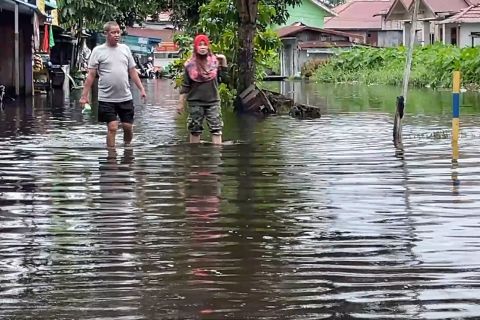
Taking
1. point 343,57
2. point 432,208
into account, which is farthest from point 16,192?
point 343,57

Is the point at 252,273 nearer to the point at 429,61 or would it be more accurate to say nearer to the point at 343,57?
the point at 429,61

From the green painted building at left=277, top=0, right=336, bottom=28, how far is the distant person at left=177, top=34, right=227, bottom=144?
220ft

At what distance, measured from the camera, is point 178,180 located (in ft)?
30.6

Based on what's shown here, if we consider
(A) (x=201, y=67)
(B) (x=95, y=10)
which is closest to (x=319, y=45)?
(B) (x=95, y=10)

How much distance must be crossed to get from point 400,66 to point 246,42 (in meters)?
26.5

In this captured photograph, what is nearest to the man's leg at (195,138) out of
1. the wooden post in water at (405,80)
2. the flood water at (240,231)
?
the flood water at (240,231)

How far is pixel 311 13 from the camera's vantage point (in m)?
81.5

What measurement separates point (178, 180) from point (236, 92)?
43.9 feet

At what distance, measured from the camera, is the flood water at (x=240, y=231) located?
16.3 feet

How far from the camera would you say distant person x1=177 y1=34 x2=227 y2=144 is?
12008 millimetres

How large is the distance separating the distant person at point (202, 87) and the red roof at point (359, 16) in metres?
65.5

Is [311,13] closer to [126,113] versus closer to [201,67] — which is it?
[201,67]

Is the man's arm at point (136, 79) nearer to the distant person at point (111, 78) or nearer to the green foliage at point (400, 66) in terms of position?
the distant person at point (111, 78)

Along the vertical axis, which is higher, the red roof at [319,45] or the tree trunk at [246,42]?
the red roof at [319,45]
